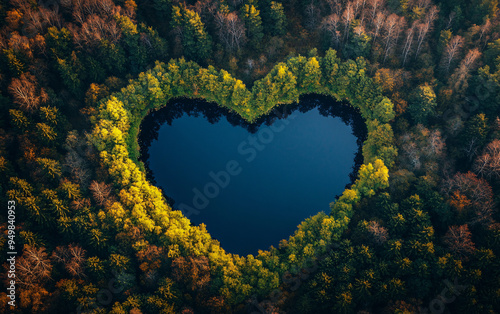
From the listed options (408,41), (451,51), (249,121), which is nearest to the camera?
(451,51)

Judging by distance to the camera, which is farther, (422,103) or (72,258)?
(422,103)

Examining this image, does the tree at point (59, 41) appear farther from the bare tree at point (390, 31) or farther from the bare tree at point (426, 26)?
the bare tree at point (426, 26)

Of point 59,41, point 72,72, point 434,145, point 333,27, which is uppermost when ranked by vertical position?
point 333,27

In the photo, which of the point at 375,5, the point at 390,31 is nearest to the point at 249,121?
the point at 390,31

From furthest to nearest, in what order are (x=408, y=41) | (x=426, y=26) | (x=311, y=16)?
(x=311, y=16) < (x=408, y=41) < (x=426, y=26)

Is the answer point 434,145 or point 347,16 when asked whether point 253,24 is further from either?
point 434,145

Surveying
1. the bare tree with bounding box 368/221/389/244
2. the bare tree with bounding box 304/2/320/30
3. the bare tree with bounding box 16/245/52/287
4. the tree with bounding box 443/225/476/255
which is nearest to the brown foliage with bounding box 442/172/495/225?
the tree with bounding box 443/225/476/255

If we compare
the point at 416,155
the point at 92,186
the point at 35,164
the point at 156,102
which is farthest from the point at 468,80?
the point at 35,164

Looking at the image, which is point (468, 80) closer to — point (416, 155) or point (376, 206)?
point (416, 155)
